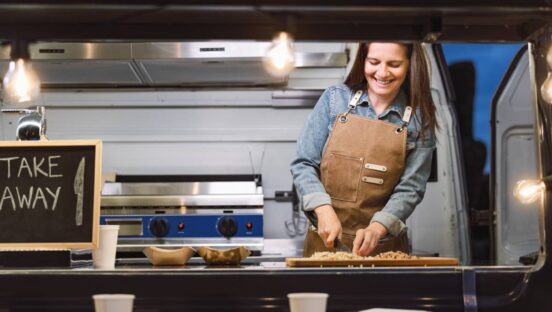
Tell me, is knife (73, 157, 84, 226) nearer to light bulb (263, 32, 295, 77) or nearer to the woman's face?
light bulb (263, 32, 295, 77)

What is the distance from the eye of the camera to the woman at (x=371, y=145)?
109 inches

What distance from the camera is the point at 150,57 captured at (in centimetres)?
436

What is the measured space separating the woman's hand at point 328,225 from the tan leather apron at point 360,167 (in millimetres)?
196

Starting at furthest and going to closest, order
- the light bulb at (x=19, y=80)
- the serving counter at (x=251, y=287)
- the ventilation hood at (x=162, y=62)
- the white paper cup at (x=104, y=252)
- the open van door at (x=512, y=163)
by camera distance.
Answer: the ventilation hood at (x=162, y=62), the open van door at (x=512, y=163), the white paper cup at (x=104, y=252), the serving counter at (x=251, y=287), the light bulb at (x=19, y=80)

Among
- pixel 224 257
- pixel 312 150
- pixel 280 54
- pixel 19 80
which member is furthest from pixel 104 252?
pixel 312 150

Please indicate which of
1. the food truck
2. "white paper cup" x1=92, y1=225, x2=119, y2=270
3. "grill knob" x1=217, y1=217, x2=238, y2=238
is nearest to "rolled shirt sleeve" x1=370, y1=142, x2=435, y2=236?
the food truck

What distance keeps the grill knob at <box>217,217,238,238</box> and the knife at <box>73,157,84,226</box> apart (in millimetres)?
2355

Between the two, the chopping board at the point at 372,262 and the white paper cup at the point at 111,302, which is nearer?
the white paper cup at the point at 111,302

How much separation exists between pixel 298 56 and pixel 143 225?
1.42 metres

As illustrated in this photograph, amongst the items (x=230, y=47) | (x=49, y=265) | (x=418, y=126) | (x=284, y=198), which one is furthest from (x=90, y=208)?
(x=284, y=198)

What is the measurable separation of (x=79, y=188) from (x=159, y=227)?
2.36 meters

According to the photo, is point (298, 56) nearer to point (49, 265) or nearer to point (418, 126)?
Result: point (418, 126)

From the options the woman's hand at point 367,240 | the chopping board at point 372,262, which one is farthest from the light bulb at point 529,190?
the woman's hand at point 367,240

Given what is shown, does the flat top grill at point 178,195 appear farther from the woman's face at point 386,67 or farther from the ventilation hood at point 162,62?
the woman's face at point 386,67
